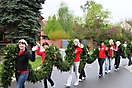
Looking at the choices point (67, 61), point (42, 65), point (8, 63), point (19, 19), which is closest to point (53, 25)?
point (19, 19)

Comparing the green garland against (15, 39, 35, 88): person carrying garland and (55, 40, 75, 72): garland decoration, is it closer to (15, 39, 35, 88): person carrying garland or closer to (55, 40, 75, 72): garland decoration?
(55, 40, 75, 72): garland decoration

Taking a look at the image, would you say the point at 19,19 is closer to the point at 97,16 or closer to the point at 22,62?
the point at 22,62

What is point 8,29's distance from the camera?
66.8ft

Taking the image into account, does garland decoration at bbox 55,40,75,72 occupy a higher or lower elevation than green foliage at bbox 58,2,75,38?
lower

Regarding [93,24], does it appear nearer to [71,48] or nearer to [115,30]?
[115,30]

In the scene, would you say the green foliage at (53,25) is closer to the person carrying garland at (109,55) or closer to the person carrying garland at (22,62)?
the person carrying garland at (109,55)

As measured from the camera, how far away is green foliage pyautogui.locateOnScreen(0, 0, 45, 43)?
19.7 m

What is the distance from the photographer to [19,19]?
1975 cm

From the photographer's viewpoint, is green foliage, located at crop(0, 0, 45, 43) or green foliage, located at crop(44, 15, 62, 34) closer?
green foliage, located at crop(0, 0, 45, 43)

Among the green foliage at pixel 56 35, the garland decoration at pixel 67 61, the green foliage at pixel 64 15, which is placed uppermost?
the green foliage at pixel 64 15

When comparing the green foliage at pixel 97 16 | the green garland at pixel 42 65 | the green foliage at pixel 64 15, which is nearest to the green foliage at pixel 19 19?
the green garland at pixel 42 65

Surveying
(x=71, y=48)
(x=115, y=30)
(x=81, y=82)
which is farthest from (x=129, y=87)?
(x=115, y=30)

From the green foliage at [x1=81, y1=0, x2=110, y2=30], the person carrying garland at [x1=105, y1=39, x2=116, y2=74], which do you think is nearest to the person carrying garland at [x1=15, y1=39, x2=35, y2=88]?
the person carrying garland at [x1=105, y1=39, x2=116, y2=74]

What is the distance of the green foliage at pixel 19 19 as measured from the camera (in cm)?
1969
